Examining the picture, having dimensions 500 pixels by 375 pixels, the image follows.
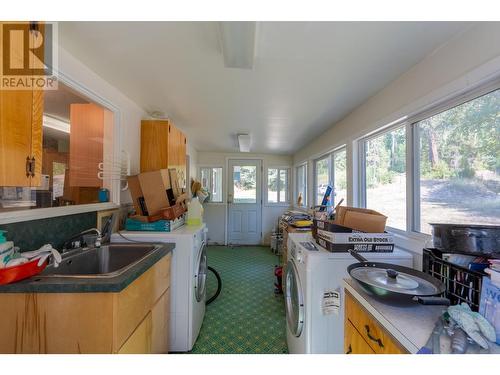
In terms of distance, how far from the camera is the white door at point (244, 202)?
16.9 feet

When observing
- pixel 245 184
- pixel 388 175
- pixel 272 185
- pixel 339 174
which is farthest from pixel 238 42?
pixel 272 185

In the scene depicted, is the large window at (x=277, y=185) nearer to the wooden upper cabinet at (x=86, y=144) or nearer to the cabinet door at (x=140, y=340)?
the wooden upper cabinet at (x=86, y=144)

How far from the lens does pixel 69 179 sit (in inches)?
65.6

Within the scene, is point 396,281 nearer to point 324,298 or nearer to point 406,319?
point 406,319

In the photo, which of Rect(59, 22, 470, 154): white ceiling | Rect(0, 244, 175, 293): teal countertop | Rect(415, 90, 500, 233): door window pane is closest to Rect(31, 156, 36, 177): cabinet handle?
Rect(0, 244, 175, 293): teal countertop

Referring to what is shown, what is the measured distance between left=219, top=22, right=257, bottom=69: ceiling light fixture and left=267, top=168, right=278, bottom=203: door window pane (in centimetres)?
395

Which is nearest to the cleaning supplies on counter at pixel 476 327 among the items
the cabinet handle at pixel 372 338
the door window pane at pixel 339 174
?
the cabinet handle at pixel 372 338

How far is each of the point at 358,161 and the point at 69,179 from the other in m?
2.79

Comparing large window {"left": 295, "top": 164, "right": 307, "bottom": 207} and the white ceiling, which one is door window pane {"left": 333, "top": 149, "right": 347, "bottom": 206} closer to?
the white ceiling

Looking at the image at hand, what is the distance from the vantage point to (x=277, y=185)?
5273 mm

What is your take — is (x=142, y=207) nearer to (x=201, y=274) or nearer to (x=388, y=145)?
(x=201, y=274)

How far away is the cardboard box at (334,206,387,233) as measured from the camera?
1514 millimetres

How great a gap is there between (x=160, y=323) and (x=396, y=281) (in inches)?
58.6

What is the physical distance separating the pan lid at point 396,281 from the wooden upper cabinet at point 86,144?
215 cm
